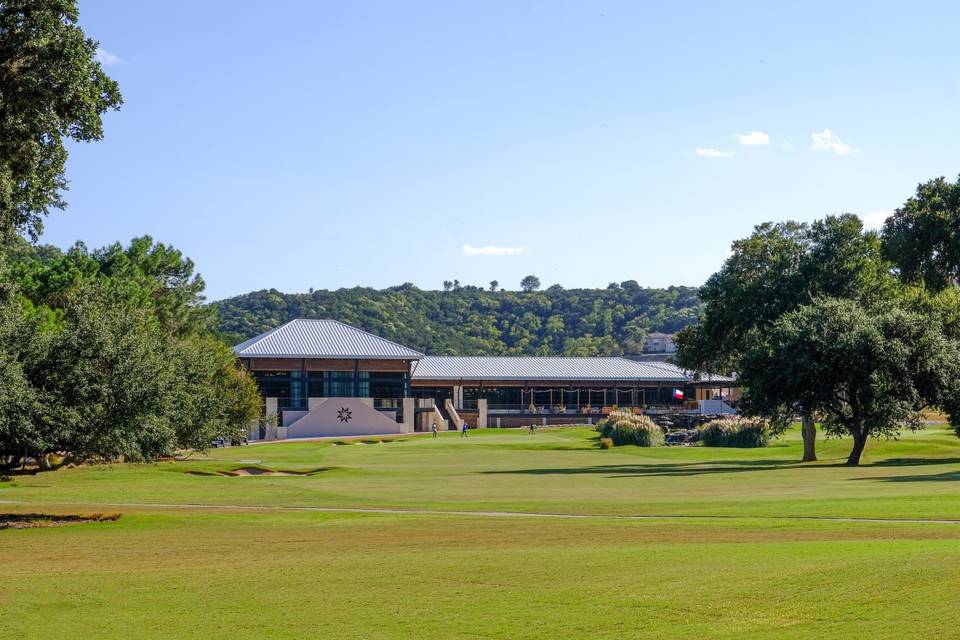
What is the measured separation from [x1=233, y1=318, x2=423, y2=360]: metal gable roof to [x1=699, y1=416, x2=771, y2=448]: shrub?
41.2 metres

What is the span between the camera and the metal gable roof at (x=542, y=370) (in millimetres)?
126312

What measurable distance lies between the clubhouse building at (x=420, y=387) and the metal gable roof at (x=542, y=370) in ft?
0.39

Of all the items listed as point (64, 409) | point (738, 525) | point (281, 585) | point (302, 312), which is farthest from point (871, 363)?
point (302, 312)

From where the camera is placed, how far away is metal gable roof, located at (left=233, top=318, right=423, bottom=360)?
356 ft

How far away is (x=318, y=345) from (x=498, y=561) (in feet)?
308

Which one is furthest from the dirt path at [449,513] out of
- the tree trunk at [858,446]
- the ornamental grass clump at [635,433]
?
the ornamental grass clump at [635,433]

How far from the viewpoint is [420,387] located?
127 metres

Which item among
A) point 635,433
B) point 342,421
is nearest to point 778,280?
point 635,433

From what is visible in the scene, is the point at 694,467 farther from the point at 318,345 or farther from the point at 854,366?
the point at 318,345

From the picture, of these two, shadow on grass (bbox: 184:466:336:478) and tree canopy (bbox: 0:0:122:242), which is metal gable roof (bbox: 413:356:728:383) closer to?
shadow on grass (bbox: 184:466:336:478)

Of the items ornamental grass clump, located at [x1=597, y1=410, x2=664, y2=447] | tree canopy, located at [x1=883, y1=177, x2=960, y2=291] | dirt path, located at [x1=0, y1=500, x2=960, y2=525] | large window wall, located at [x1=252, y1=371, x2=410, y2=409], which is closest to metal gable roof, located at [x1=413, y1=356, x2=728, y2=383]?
large window wall, located at [x1=252, y1=371, x2=410, y2=409]

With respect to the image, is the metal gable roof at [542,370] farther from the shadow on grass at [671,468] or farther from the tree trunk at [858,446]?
the tree trunk at [858,446]

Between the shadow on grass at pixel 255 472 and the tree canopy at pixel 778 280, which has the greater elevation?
the tree canopy at pixel 778 280

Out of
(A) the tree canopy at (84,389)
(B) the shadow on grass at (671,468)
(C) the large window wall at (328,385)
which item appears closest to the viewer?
(A) the tree canopy at (84,389)
